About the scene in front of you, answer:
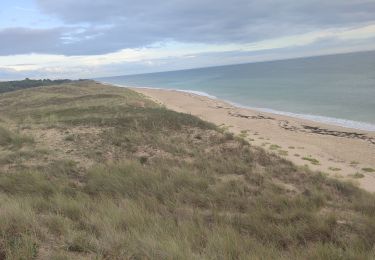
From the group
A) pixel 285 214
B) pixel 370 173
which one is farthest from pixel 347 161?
pixel 285 214

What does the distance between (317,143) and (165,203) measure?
50.2ft

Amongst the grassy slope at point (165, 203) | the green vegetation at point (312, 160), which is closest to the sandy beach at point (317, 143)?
the green vegetation at point (312, 160)

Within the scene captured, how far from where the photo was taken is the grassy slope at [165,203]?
202 inches

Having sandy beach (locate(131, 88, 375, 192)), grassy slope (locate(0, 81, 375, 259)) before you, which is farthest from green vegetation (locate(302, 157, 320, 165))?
grassy slope (locate(0, 81, 375, 259))

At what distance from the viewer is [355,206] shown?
25.6ft


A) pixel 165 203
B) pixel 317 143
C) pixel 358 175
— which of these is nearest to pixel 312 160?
pixel 358 175

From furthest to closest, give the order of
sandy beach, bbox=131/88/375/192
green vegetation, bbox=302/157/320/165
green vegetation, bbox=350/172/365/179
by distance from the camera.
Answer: green vegetation, bbox=302/157/320/165 < sandy beach, bbox=131/88/375/192 < green vegetation, bbox=350/172/365/179

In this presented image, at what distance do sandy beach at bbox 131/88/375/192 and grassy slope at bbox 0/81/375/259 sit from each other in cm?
304

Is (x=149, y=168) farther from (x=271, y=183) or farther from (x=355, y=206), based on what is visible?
(x=355, y=206)

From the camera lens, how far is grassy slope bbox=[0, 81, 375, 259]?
512 centimetres

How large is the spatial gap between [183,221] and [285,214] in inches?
67.3

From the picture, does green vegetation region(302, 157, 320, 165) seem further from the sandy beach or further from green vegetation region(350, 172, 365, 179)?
green vegetation region(350, 172, 365, 179)

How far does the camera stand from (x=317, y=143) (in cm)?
2134

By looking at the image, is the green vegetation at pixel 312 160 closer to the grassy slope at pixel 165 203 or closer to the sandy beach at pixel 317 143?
the sandy beach at pixel 317 143
